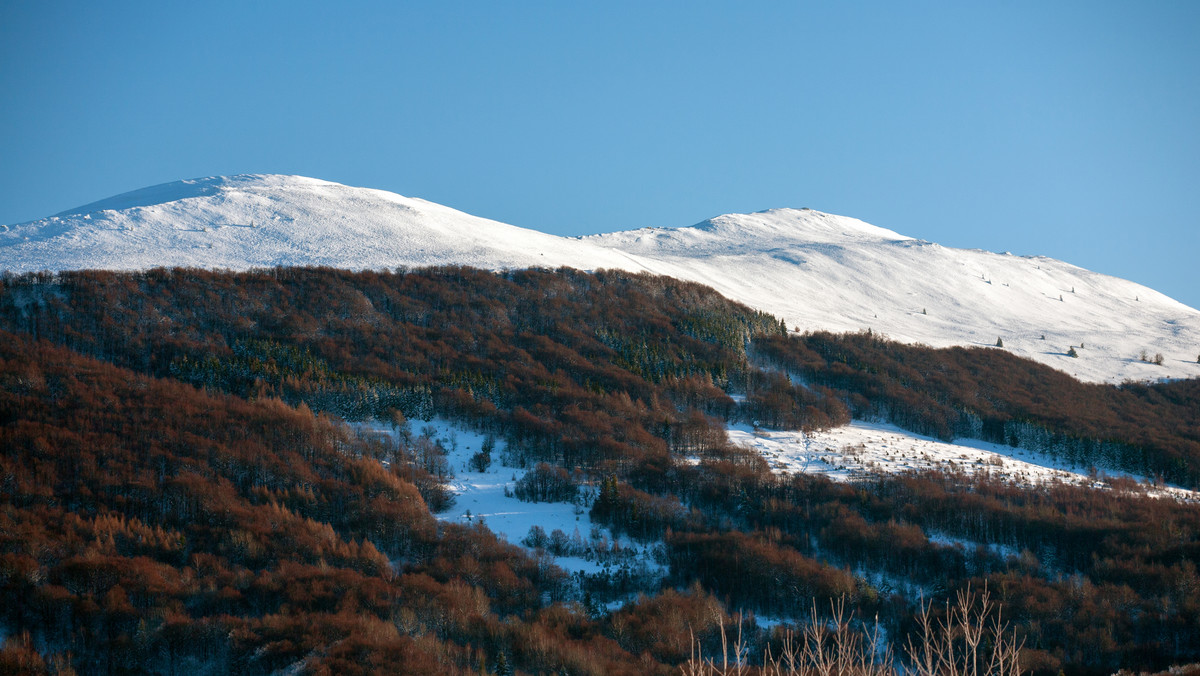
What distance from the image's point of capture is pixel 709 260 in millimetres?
117000

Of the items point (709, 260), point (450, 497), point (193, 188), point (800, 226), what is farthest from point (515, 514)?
point (800, 226)

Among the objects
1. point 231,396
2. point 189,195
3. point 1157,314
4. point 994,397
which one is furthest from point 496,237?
point 1157,314

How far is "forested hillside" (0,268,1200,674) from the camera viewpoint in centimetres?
3297

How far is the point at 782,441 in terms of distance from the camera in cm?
5647

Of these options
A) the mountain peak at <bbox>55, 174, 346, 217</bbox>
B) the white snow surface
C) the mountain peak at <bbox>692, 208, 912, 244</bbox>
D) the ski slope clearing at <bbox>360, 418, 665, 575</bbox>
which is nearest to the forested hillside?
the ski slope clearing at <bbox>360, 418, 665, 575</bbox>

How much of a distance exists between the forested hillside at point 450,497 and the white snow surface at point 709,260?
38.1 ft

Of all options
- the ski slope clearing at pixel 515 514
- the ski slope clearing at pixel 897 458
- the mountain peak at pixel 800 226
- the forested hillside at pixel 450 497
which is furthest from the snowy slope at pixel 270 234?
the mountain peak at pixel 800 226

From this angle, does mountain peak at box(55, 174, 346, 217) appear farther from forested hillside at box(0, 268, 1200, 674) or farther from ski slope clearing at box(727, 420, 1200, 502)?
ski slope clearing at box(727, 420, 1200, 502)

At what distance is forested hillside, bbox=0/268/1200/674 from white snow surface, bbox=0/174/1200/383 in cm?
1163

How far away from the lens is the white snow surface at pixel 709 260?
253 ft

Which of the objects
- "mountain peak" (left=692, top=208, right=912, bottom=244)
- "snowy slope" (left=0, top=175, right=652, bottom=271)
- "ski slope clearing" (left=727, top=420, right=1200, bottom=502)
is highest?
"mountain peak" (left=692, top=208, right=912, bottom=244)

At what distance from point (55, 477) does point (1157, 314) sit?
143446mm

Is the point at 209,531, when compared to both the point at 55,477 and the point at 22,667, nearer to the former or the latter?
the point at 55,477

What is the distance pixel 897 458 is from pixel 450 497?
1239 inches
